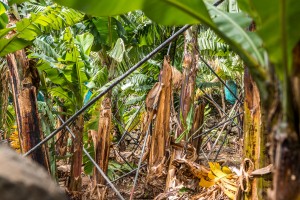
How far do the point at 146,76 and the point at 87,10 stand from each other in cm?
506

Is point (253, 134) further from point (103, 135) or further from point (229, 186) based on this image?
point (103, 135)

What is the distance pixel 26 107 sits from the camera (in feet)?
8.73

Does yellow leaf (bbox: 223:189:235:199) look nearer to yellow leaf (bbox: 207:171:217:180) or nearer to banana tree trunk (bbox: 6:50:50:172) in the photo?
yellow leaf (bbox: 207:171:217:180)

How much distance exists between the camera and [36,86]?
9.25 feet

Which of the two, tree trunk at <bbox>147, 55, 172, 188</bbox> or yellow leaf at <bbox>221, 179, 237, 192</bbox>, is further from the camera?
tree trunk at <bbox>147, 55, 172, 188</bbox>

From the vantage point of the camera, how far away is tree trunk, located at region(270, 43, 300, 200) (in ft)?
2.51

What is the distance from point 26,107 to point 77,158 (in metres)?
1.10

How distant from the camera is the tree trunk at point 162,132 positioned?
3377 mm

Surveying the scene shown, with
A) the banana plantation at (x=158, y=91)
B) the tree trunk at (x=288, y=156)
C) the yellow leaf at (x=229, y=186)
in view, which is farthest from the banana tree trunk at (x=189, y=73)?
the tree trunk at (x=288, y=156)

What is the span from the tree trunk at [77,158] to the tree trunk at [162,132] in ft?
1.95

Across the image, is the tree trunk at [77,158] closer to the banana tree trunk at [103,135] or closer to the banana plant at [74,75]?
the banana plant at [74,75]

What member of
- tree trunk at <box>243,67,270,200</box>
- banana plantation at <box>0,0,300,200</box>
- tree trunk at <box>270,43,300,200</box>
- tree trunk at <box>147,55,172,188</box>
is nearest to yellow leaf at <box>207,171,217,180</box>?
banana plantation at <box>0,0,300,200</box>

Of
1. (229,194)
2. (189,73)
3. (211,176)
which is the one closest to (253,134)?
(229,194)

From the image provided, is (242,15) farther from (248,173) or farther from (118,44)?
(118,44)
